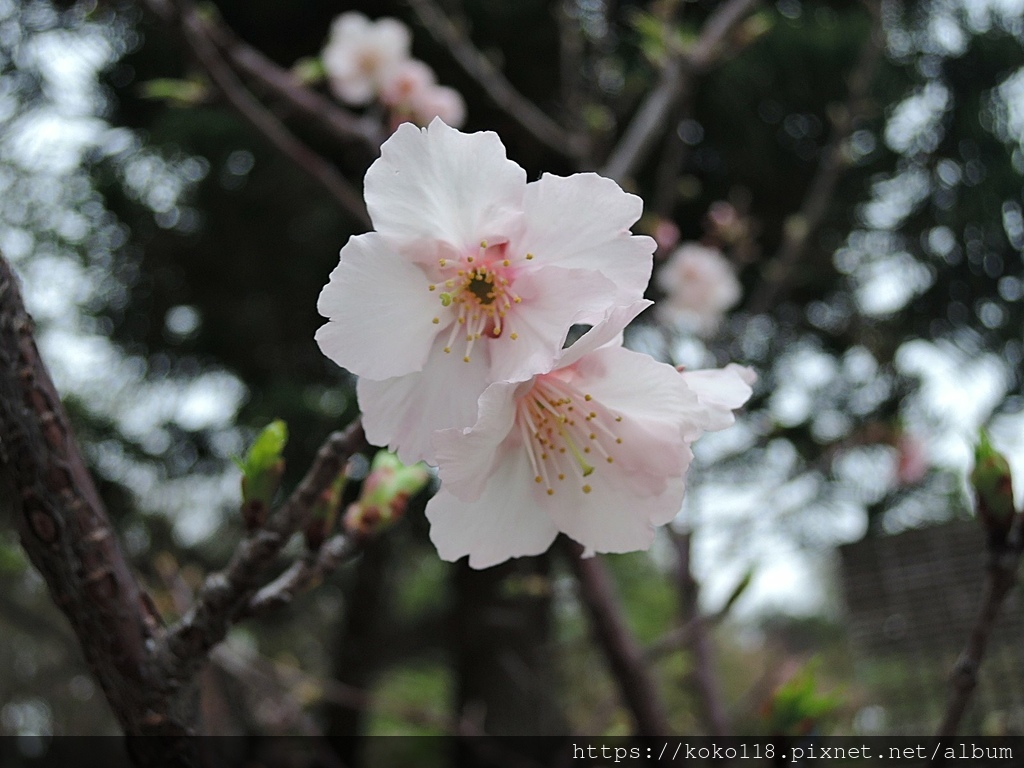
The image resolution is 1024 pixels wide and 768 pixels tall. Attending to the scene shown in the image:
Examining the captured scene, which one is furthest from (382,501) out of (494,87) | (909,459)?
(909,459)

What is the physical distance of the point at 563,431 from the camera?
497mm

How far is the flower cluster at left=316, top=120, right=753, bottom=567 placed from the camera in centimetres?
42

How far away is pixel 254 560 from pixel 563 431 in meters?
0.20

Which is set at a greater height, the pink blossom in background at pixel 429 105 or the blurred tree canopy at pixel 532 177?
the pink blossom in background at pixel 429 105

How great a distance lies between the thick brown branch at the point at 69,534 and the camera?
42 centimetres

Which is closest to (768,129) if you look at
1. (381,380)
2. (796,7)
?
(796,7)

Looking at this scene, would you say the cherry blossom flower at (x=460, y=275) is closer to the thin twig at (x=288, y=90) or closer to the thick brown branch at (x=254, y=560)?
the thick brown branch at (x=254, y=560)

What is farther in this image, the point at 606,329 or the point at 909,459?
the point at 909,459

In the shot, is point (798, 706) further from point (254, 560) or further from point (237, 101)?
point (237, 101)

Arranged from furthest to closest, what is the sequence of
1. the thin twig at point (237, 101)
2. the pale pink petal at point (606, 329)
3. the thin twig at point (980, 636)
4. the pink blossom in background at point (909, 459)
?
1. the pink blossom in background at point (909, 459)
2. the thin twig at point (237, 101)
3. the thin twig at point (980, 636)
4. the pale pink petal at point (606, 329)

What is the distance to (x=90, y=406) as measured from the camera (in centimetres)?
269

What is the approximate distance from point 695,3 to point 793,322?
3.37ft

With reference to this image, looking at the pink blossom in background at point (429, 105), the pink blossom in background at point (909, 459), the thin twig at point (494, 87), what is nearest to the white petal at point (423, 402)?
the thin twig at point (494, 87)

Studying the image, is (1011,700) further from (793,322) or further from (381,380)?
(793,322)
